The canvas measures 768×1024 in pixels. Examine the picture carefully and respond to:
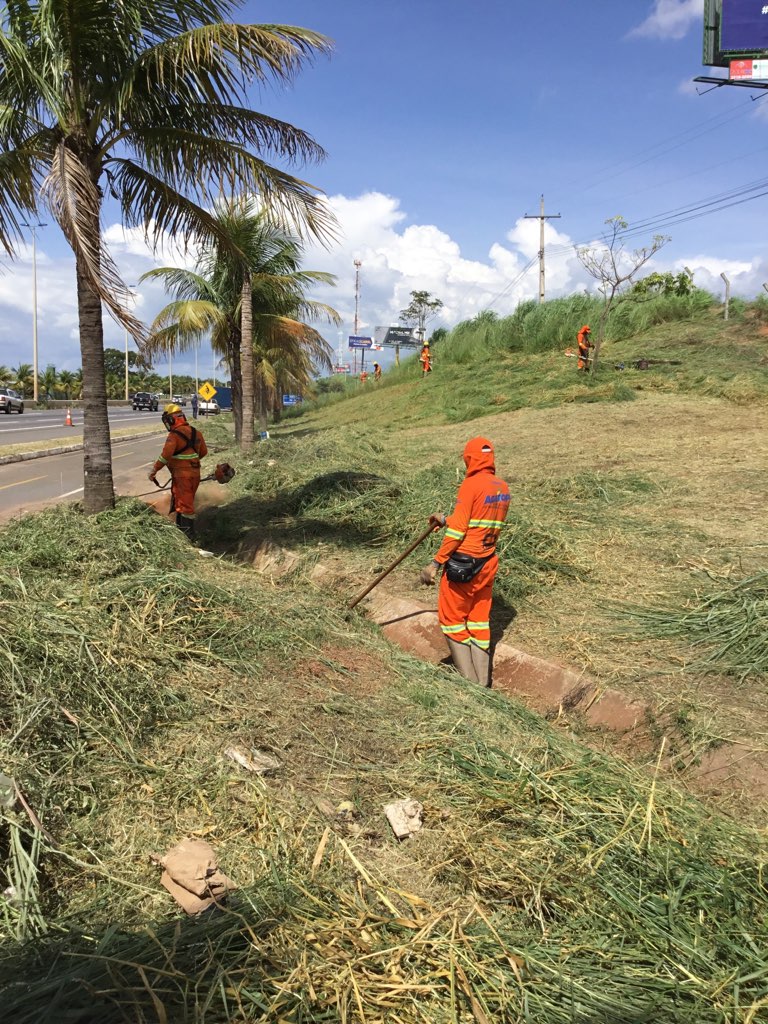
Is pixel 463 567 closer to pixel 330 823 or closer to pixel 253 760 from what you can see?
pixel 253 760

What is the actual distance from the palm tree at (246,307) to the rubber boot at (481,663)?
1146cm

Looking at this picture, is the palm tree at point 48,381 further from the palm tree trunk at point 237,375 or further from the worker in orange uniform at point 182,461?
the worker in orange uniform at point 182,461

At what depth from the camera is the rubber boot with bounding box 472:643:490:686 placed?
5.26m

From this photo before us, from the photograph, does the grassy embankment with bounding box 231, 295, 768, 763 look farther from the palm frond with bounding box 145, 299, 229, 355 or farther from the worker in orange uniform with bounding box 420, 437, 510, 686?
the palm frond with bounding box 145, 299, 229, 355

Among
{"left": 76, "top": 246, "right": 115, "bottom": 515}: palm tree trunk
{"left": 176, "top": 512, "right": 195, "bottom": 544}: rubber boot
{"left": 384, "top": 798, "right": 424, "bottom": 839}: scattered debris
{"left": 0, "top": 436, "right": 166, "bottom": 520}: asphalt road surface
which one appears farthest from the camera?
{"left": 0, "top": 436, "right": 166, "bottom": 520}: asphalt road surface

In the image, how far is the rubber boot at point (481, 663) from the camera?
5262mm

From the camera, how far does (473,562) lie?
200 inches

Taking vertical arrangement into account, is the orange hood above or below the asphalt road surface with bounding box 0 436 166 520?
above

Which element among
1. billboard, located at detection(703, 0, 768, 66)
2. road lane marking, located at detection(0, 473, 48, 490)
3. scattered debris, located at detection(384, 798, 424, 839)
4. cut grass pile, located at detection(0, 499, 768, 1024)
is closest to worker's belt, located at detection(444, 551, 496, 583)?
cut grass pile, located at detection(0, 499, 768, 1024)

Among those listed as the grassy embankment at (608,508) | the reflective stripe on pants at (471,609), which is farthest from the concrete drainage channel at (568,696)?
the reflective stripe on pants at (471,609)

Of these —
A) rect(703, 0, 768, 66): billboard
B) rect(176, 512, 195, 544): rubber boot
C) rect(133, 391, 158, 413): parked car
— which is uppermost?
rect(703, 0, 768, 66): billboard

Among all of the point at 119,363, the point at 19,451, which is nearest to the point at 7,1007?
the point at 19,451

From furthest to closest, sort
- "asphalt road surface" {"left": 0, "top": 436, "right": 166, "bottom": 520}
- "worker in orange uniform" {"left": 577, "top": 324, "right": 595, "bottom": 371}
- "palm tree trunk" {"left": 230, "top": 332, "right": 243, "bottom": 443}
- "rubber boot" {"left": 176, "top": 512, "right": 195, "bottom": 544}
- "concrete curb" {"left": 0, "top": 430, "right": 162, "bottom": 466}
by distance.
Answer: "worker in orange uniform" {"left": 577, "top": 324, "right": 595, "bottom": 371} → "palm tree trunk" {"left": 230, "top": 332, "right": 243, "bottom": 443} → "concrete curb" {"left": 0, "top": 430, "right": 162, "bottom": 466} → "asphalt road surface" {"left": 0, "top": 436, "right": 166, "bottom": 520} → "rubber boot" {"left": 176, "top": 512, "right": 195, "bottom": 544}

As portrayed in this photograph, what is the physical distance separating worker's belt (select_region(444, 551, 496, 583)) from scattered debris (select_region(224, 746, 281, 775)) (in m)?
2.10
